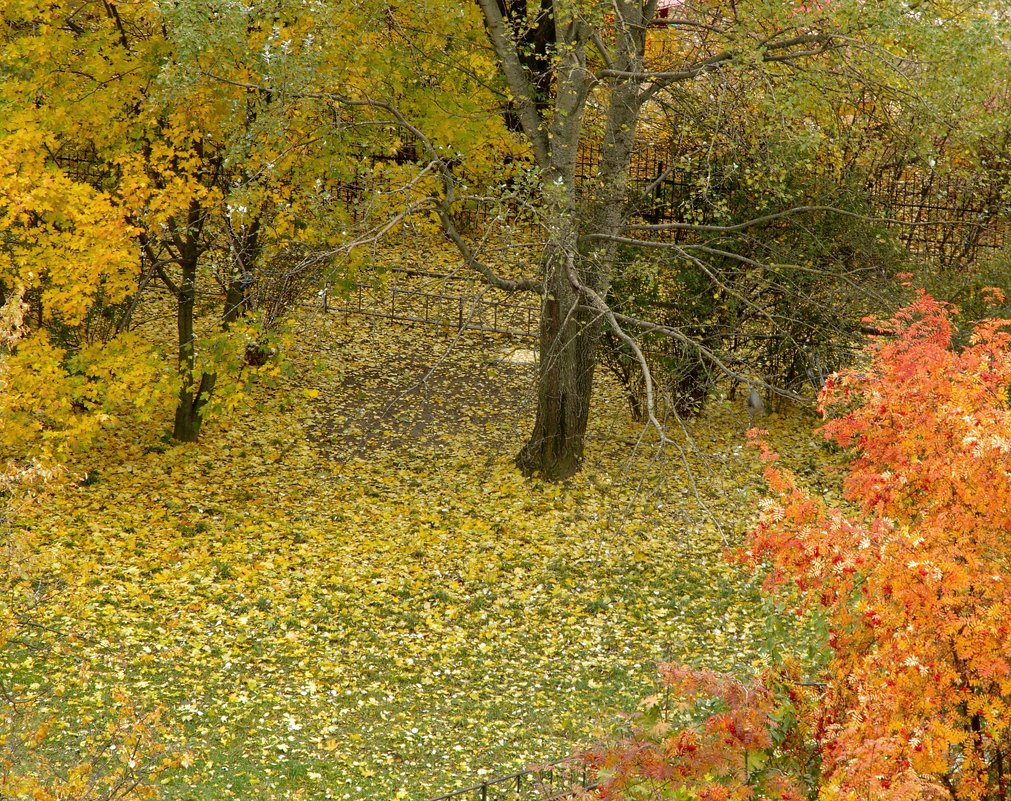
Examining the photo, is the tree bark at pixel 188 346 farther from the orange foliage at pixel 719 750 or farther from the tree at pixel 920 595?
the tree at pixel 920 595

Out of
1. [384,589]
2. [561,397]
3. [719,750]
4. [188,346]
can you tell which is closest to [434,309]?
[561,397]

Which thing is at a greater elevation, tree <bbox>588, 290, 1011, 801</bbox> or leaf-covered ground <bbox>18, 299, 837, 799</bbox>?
tree <bbox>588, 290, 1011, 801</bbox>

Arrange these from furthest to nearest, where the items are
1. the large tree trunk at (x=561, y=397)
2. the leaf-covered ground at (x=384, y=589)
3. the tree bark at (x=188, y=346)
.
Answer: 1. the large tree trunk at (x=561, y=397)
2. the tree bark at (x=188, y=346)
3. the leaf-covered ground at (x=384, y=589)

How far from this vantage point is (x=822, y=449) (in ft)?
48.8

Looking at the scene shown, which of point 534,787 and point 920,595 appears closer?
point 920,595

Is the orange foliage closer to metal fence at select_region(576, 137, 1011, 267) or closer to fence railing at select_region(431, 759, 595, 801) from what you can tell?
fence railing at select_region(431, 759, 595, 801)

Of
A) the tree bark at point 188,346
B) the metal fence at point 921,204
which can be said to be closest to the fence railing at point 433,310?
the metal fence at point 921,204

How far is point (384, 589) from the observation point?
36.2ft

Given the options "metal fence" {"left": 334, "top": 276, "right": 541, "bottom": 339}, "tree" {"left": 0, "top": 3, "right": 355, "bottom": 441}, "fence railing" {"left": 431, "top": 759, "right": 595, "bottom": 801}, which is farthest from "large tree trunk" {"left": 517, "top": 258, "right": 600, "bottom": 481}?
"fence railing" {"left": 431, "top": 759, "right": 595, "bottom": 801}

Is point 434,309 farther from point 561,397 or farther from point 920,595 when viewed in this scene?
point 920,595

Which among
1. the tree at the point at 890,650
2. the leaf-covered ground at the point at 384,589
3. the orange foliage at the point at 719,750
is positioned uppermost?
the tree at the point at 890,650

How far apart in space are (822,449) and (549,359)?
14.0ft

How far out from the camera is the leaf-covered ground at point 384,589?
873 centimetres

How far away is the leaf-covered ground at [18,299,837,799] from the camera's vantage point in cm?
873
